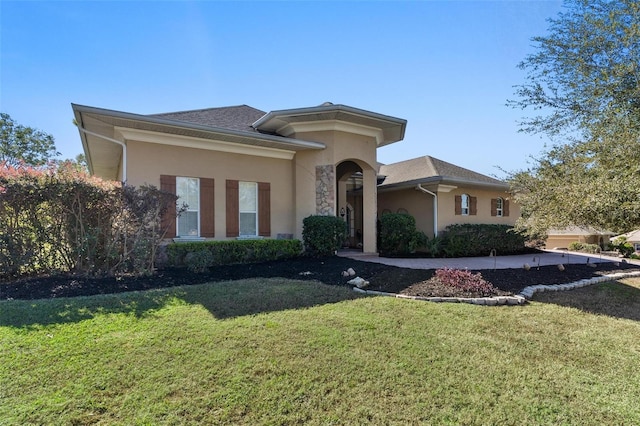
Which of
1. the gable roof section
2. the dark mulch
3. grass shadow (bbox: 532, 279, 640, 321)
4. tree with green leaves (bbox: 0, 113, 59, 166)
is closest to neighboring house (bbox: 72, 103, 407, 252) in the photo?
the dark mulch

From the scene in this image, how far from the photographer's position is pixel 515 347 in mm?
4527

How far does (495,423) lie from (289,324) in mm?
2579

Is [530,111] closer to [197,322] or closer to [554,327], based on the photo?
[554,327]

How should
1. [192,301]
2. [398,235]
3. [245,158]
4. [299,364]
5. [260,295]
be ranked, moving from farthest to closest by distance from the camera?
1. [398,235]
2. [245,158]
3. [260,295]
4. [192,301]
5. [299,364]

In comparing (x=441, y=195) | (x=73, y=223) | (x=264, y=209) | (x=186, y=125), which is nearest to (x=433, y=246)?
(x=441, y=195)

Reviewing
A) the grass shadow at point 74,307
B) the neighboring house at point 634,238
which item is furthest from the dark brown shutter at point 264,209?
the neighboring house at point 634,238

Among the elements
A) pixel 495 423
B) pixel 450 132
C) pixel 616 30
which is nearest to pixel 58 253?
pixel 495 423

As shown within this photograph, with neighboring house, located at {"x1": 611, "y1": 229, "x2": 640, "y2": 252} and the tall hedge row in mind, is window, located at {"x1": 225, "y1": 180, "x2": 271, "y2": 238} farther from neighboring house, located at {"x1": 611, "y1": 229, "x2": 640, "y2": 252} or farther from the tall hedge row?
neighboring house, located at {"x1": 611, "y1": 229, "x2": 640, "y2": 252}

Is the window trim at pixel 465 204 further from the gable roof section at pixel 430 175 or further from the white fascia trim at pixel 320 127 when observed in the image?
the white fascia trim at pixel 320 127

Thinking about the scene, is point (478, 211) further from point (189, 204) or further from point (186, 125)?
point (186, 125)

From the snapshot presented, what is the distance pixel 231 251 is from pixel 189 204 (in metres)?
2.10

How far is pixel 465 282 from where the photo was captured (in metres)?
7.01

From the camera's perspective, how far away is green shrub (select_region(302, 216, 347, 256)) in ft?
35.4

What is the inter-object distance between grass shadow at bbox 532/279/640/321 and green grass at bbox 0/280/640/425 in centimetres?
99
